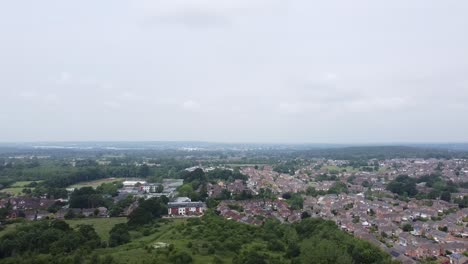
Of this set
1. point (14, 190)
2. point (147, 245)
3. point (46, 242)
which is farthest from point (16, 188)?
point (147, 245)

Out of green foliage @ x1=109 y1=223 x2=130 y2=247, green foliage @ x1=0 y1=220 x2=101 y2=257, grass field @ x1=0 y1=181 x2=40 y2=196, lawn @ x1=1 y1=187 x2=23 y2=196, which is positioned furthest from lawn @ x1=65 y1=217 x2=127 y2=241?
lawn @ x1=1 y1=187 x2=23 y2=196

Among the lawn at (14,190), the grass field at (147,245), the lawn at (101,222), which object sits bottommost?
the lawn at (101,222)

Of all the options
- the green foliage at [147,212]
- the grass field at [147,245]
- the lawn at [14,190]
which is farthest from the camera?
the lawn at [14,190]

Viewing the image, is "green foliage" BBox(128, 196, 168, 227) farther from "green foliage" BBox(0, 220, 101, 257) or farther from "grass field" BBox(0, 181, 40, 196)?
"grass field" BBox(0, 181, 40, 196)

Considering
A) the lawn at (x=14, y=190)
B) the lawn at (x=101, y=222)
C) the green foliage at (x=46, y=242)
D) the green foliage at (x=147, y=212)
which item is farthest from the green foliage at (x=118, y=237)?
the lawn at (x=14, y=190)

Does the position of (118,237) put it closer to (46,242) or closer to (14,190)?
(46,242)

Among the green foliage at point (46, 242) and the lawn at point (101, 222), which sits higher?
the green foliage at point (46, 242)

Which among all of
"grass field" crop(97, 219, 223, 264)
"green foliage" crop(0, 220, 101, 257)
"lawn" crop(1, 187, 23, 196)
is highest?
"green foliage" crop(0, 220, 101, 257)

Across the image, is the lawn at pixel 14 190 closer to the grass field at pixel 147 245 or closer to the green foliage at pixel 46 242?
the green foliage at pixel 46 242
